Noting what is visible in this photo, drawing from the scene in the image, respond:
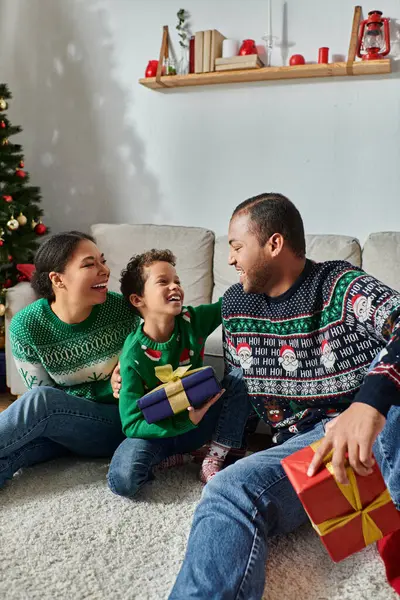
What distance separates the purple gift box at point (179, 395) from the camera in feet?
6.04

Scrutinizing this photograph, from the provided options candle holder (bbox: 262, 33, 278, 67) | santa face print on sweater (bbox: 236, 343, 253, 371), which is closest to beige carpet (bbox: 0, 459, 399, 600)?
santa face print on sweater (bbox: 236, 343, 253, 371)

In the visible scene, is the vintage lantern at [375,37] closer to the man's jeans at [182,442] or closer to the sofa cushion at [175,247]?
the sofa cushion at [175,247]

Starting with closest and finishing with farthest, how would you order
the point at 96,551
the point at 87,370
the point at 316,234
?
1. the point at 96,551
2. the point at 87,370
3. the point at 316,234

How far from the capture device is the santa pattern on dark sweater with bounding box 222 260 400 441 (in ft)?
5.24

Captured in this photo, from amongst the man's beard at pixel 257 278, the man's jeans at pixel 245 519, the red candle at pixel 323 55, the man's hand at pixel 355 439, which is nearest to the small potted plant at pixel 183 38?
the red candle at pixel 323 55

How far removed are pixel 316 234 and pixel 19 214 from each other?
1580 mm

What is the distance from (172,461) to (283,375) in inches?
24.4

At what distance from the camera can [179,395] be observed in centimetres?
184

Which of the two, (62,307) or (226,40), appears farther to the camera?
(226,40)

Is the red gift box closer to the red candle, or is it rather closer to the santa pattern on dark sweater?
the santa pattern on dark sweater

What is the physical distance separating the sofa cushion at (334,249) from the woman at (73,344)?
1214mm

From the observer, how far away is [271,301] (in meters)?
1.74

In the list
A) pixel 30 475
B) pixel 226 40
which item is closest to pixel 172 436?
pixel 30 475

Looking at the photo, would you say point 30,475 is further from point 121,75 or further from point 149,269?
point 121,75
